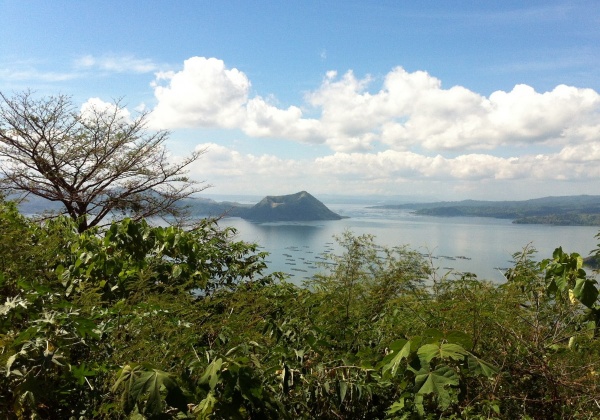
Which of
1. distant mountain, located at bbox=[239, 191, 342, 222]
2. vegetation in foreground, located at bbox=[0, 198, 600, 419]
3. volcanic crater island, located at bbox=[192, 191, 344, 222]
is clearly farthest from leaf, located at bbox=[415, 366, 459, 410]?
distant mountain, located at bbox=[239, 191, 342, 222]

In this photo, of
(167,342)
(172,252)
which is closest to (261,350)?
(167,342)

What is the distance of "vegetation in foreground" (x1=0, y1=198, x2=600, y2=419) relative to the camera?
1362 millimetres

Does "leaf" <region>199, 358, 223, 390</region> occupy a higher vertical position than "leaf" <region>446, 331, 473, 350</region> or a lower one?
lower

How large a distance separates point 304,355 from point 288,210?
345 ft

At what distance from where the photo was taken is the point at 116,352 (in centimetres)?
164

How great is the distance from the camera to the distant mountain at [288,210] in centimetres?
9531

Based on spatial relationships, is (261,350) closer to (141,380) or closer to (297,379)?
(297,379)

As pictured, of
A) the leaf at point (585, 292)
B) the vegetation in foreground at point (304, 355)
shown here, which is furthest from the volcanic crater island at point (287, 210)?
the vegetation in foreground at point (304, 355)

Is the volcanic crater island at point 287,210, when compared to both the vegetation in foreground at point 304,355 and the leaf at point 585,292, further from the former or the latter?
the vegetation in foreground at point 304,355

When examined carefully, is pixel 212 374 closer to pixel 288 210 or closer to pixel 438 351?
pixel 438 351

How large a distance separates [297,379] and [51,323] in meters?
0.98

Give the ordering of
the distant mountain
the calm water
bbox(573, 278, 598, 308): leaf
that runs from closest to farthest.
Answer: bbox(573, 278, 598, 308): leaf < the calm water < the distant mountain

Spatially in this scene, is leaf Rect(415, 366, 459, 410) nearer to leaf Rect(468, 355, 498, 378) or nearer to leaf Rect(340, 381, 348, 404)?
leaf Rect(468, 355, 498, 378)

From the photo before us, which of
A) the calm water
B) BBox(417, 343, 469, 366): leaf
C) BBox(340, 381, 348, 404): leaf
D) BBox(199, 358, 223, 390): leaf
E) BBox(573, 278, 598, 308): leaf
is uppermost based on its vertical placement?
BBox(417, 343, 469, 366): leaf
